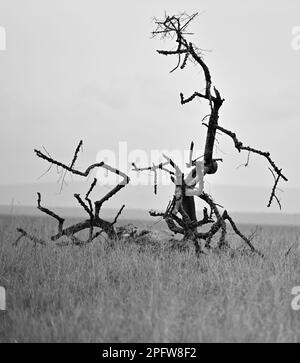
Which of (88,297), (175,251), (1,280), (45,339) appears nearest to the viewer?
(45,339)

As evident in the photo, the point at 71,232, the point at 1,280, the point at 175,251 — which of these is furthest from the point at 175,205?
the point at 1,280

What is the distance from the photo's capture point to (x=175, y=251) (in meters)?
9.97

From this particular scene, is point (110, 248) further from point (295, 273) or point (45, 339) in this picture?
point (45, 339)

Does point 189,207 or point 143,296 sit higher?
point 189,207

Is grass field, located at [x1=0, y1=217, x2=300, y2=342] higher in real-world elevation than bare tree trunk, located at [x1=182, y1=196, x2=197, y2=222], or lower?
lower

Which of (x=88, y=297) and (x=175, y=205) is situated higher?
(x=175, y=205)

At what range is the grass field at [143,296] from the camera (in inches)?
209

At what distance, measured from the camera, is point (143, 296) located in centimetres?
661

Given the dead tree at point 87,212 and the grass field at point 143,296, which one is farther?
the dead tree at point 87,212

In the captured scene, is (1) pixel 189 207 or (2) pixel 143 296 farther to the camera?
(1) pixel 189 207

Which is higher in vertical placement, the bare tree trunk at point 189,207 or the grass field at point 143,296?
the bare tree trunk at point 189,207

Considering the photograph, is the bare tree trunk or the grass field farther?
the bare tree trunk

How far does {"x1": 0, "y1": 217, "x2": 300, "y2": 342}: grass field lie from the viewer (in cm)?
530
